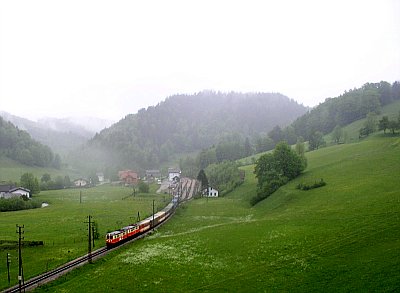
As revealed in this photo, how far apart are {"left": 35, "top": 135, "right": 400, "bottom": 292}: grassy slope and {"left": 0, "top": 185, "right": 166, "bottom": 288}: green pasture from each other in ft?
27.6

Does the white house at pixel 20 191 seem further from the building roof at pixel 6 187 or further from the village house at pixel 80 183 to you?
the village house at pixel 80 183

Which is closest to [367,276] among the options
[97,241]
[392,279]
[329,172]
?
[392,279]

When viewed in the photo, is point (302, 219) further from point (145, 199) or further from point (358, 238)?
point (145, 199)

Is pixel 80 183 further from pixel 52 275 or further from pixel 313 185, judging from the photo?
pixel 52 275

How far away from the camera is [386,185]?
66125mm

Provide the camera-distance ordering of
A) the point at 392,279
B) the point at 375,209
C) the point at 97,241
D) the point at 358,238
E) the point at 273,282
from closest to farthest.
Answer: the point at 392,279, the point at 273,282, the point at 358,238, the point at 375,209, the point at 97,241

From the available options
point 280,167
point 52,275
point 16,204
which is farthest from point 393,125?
point 16,204

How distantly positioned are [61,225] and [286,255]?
52.7m

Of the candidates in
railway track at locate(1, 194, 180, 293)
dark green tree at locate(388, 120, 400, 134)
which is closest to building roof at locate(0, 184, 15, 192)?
railway track at locate(1, 194, 180, 293)

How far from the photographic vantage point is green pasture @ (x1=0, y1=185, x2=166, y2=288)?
171 feet

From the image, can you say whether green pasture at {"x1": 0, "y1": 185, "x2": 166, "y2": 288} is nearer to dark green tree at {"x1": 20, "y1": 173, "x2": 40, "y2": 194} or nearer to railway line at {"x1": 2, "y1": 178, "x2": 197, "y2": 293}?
railway line at {"x1": 2, "y1": 178, "x2": 197, "y2": 293}

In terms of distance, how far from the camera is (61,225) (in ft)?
256

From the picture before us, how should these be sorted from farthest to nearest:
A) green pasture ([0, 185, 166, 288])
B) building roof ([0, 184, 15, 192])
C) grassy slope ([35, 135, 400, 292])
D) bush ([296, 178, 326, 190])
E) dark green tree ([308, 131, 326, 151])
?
dark green tree ([308, 131, 326, 151]) → building roof ([0, 184, 15, 192]) → bush ([296, 178, 326, 190]) → green pasture ([0, 185, 166, 288]) → grassy slope ([35, 135, 400, 292])

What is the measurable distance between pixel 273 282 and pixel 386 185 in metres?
40.7
